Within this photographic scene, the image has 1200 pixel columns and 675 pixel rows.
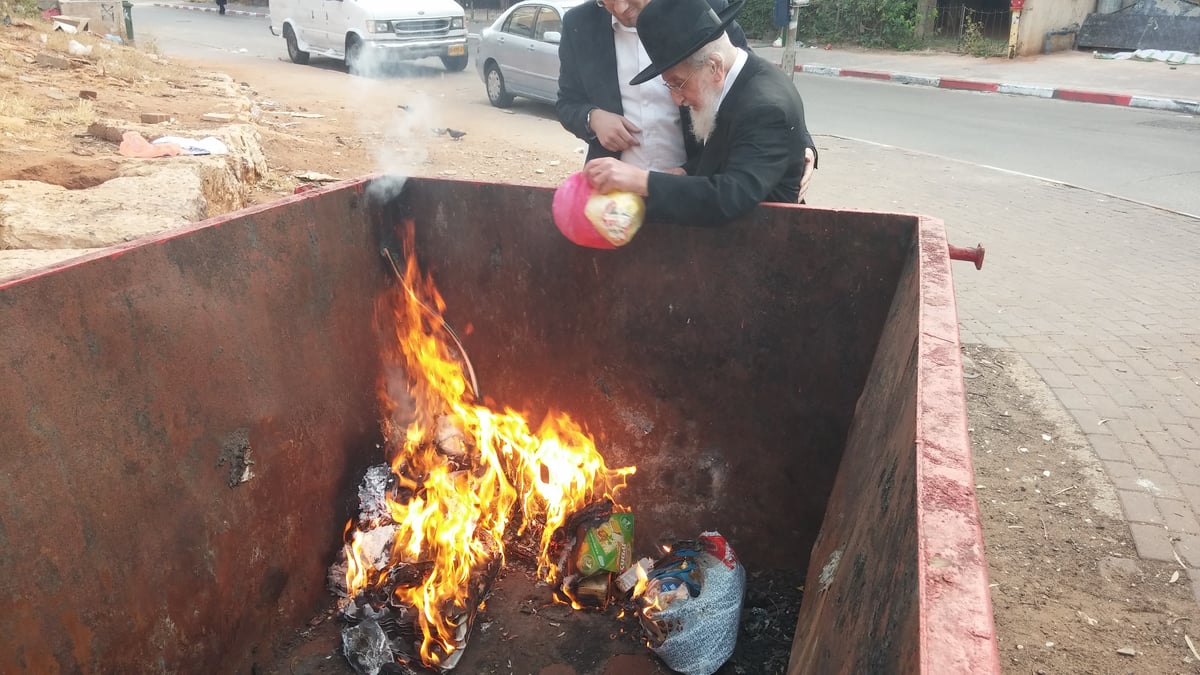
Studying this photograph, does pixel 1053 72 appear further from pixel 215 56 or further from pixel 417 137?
pixel 215 56

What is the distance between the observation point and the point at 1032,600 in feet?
9.44

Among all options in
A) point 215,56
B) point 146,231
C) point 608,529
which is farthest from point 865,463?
point 215,56

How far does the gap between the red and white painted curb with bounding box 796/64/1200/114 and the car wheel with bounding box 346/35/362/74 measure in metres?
9.21

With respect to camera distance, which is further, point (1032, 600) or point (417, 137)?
point (417, 137)

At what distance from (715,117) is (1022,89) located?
13.3 metres

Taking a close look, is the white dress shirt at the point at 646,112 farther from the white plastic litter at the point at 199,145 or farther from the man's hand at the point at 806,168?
the white plastic litter at the point at 199,145

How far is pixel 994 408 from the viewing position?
418cm

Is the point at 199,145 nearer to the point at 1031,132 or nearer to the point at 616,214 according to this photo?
the point at 616,214

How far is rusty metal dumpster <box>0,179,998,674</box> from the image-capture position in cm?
159

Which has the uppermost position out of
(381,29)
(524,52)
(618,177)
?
(381,29)

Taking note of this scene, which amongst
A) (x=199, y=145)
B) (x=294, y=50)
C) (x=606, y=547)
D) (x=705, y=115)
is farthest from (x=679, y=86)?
(x=294, y=50)

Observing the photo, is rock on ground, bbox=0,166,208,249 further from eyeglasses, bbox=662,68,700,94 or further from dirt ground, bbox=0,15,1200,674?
eyeglasses, bbox=662,68,700,94

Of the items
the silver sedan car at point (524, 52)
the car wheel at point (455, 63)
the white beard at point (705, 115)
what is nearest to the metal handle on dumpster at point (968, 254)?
the white beard at point (705, 115)

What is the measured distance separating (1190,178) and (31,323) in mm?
10070
